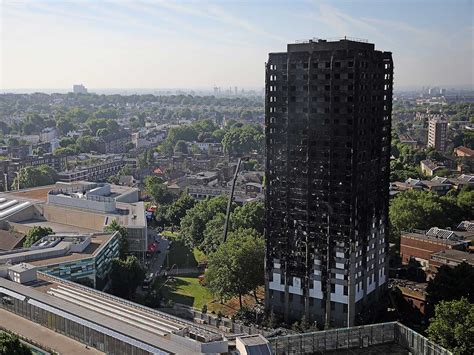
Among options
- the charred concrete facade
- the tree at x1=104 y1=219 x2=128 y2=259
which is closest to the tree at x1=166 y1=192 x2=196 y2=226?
the tree at x1=104 y1=219 x2=128 y2=259

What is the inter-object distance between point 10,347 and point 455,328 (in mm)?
13426

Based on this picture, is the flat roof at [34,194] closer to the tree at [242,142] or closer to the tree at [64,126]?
the tree at [242,142]

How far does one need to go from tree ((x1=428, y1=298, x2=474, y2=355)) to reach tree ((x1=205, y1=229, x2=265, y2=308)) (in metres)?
8.65

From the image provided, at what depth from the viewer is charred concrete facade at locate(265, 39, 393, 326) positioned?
76.5ft

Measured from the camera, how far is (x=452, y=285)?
77.8 ft

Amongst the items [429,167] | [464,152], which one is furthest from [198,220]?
[464,152]

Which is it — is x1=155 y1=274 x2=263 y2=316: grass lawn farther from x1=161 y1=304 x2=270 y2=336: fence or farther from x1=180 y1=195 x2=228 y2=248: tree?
x1=180 y1=195 x2=228 y2=248: tree

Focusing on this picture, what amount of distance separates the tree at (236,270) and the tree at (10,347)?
10.8 meters

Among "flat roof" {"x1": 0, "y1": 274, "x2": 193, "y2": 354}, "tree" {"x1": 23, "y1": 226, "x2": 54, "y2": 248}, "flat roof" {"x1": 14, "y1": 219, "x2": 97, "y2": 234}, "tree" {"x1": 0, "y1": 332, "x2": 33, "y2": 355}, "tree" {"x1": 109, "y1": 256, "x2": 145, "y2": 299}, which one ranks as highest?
"tree" {"x1": 0, "y1": 332, "x2": 33, "y2": 355}

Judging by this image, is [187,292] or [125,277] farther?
[187,292]

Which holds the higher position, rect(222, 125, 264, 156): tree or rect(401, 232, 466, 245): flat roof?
rect(222, 125, 264, 156): tree

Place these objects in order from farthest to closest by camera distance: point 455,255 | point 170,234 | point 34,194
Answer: point 34,194
point 170,234
point 455,255

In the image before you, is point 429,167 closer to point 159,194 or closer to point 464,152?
point 464,152

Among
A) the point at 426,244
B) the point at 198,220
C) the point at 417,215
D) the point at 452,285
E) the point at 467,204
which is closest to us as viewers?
the point at 452,285
